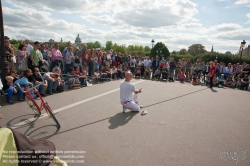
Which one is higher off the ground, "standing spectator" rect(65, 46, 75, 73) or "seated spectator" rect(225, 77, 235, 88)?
"standing spectator" rect(65, 46, 75, 73)

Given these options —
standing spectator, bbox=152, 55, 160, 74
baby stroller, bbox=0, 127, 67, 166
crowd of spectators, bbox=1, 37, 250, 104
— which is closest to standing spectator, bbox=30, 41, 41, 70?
crowd of spectators, bbox=1, 37, 250, 104

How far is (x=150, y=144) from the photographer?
427 centimetres

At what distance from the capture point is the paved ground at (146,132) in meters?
Answer: 3.77

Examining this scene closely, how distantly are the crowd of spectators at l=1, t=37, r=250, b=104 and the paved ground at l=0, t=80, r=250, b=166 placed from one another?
1477mm

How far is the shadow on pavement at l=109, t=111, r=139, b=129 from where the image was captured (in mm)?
5457

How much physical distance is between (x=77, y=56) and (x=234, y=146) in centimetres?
1044

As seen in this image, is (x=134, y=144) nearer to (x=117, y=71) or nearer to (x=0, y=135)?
(x=0, y=135)

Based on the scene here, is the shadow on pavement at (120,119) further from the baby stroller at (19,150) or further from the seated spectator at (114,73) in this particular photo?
the seated spectator at (114,73)

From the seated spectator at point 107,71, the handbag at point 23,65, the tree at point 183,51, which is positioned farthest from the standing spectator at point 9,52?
the tree at point 183,51

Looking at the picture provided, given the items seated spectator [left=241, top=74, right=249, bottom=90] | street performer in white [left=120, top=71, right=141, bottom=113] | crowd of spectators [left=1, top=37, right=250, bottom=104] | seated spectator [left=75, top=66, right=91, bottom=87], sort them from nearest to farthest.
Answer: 1. street performer in white [left=120, top=71, right=141, bottom=113]
2. crowd of spectators [left=1, top=37, right=250, bottom=104]
3. seated spectator [left=75, top=66, right=91, bottom=87]
4. seated spectator [left=241, top=74, right=249, bottom=90]

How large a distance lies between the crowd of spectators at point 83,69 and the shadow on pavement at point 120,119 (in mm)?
2419

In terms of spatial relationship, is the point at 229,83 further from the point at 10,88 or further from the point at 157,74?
the point at 10,88

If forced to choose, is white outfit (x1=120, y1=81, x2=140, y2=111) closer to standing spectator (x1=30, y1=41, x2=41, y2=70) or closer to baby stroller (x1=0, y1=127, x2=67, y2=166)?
baby stroller (x1=0, y1=127, x2=67, y2=166)

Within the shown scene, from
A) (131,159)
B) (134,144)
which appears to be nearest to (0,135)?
(131,159)
